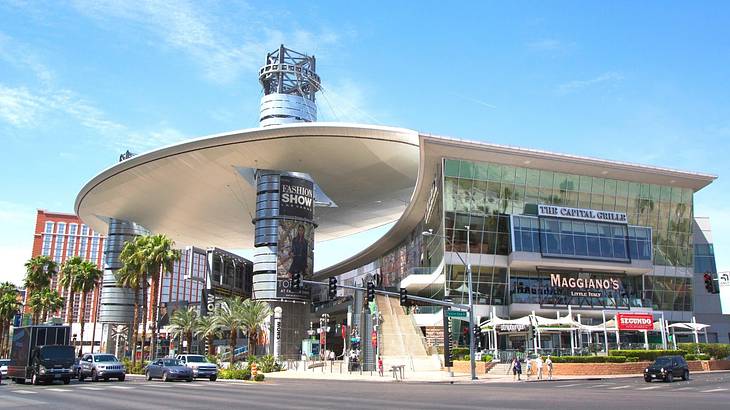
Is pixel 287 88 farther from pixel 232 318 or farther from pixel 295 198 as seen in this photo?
pixel 232 318

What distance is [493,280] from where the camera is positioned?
200ft

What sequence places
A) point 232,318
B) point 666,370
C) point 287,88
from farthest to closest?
point 287,88 → point 232,318 → point 666,370

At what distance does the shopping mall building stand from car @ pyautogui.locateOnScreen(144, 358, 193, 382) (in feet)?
55.5

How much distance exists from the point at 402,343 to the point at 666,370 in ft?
79.0

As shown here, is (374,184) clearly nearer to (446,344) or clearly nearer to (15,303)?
(446,344)

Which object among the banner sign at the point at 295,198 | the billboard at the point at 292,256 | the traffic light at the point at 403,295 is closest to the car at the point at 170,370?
the traffic light at the point at 403,295

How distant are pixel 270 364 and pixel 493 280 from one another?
23044mm

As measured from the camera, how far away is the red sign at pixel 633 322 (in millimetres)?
48188

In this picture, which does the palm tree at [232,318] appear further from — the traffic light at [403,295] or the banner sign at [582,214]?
the banner sign at [582,214]

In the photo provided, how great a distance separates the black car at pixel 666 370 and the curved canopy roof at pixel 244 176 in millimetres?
33926

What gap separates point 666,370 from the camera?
34.3 metres

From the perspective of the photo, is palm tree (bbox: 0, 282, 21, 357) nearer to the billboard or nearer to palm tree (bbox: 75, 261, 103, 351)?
palm tree (bbox: 75, 261, 103, 351)

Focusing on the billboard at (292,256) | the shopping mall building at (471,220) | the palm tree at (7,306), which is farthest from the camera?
the palm tree at (7,306)

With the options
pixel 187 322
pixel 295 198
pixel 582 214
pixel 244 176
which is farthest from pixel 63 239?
pixel 582 214
